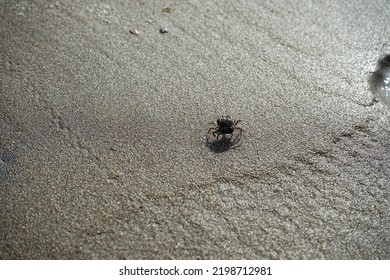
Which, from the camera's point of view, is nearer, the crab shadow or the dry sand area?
the dry sand area

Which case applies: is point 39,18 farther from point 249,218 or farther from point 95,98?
point 249,218

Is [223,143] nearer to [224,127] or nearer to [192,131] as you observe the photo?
[224,127]

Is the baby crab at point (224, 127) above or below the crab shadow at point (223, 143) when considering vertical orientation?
above

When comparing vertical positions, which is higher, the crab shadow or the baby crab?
the baby crab

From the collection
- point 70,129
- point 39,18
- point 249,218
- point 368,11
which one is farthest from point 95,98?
point 368,11

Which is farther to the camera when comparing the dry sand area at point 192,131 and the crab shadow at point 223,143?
the crab shadow at point 223,143

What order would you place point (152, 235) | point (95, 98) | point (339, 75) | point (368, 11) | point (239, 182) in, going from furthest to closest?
point (368, 11), point (339, 75), point (95, 98), point (239, 182), point (152, 235)

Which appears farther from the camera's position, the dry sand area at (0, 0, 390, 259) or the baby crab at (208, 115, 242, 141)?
the baby crab at (208, 115, 242, 141)
